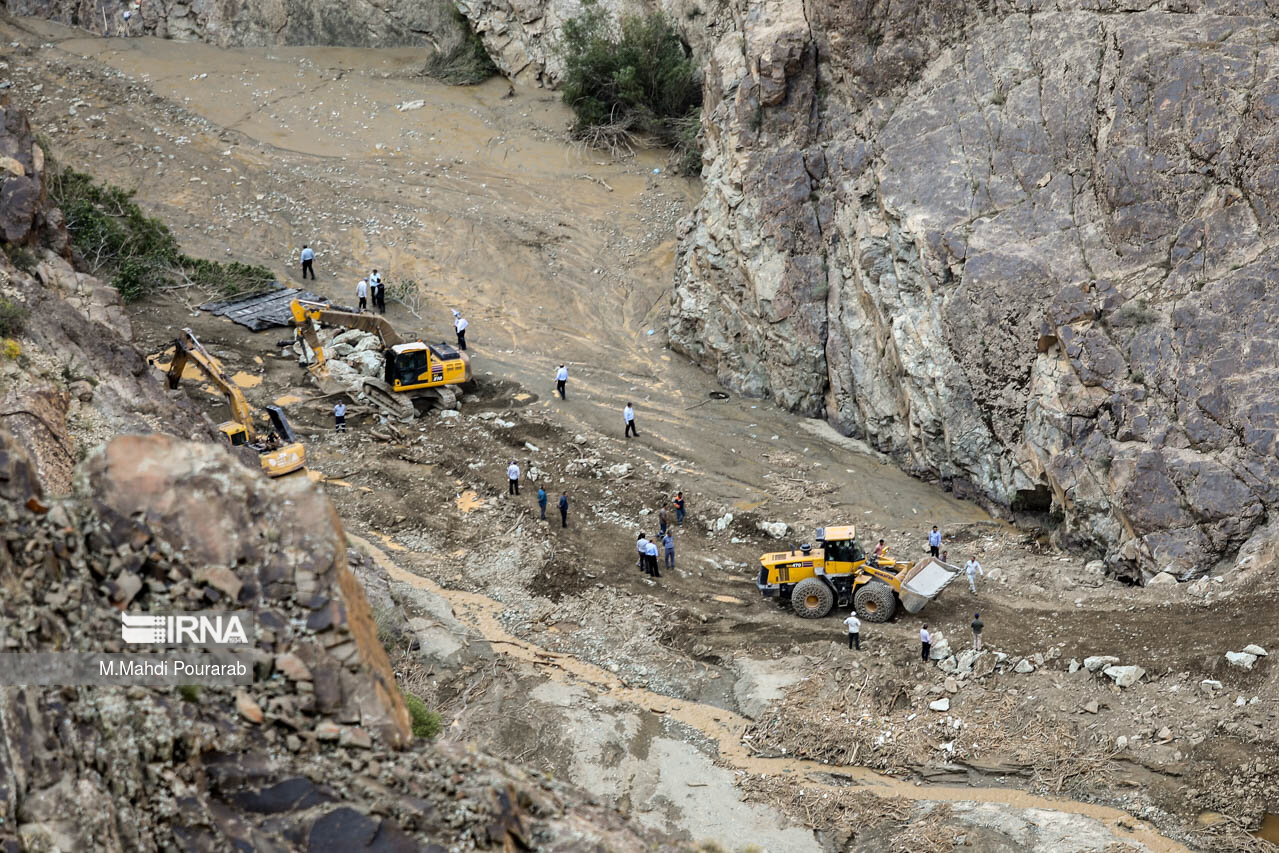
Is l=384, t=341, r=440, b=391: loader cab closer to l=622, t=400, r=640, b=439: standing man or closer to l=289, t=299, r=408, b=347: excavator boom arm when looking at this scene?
l=289, t=299, r=408, b=347: excavator boom arm

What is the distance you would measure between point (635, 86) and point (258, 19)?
16.9m

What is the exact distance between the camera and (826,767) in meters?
18.5

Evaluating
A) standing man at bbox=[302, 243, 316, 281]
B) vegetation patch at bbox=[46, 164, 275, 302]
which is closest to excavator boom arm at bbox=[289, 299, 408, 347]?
standing man at bbox=[302, 243, 316, 281]

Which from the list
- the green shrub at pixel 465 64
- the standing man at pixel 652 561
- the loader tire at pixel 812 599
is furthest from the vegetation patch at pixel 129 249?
the loader tire at pixel 812 599

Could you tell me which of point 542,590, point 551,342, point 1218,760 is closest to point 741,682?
point 542,590

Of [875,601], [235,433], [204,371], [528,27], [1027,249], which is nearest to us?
[875,601]

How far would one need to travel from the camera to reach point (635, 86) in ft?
134

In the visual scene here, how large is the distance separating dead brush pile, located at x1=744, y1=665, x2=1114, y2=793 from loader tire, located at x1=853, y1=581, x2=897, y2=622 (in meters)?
1.79

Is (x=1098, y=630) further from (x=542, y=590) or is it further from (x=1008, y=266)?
(x=542, y=590)

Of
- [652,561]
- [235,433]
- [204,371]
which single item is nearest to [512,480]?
[652,561]

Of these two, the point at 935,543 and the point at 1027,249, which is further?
the point at 1027,249

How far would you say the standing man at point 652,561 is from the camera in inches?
930

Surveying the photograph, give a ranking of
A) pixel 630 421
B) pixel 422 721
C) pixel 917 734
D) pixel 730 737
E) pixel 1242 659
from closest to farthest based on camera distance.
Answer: pixel 422 721 → pixel 1242 659 → pixel 917 734 → pixel 730 737 → pixel 630 421

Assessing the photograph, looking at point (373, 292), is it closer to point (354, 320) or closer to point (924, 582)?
point (354, 320)
